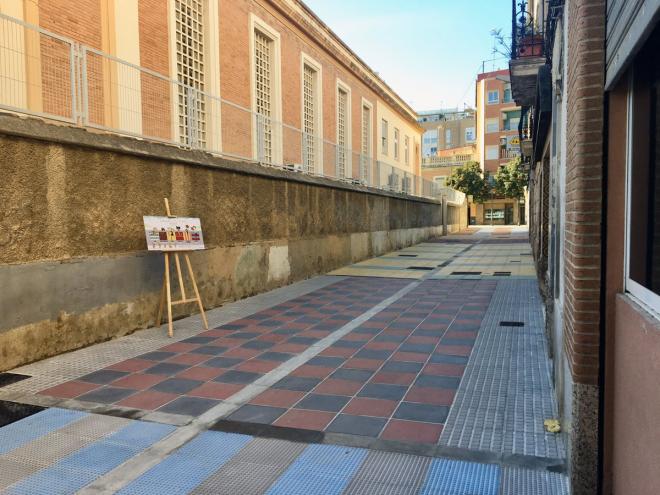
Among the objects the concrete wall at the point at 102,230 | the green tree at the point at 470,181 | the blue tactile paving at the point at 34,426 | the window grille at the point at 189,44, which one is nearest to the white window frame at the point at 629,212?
the blue tactile paving at the point at 34,426

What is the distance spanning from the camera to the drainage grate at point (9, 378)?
470 cm

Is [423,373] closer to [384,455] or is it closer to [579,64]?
[384,455]

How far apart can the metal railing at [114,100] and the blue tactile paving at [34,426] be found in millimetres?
3153

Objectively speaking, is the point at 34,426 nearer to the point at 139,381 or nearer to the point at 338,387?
the point at 139,381

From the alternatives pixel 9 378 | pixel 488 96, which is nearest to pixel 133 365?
pixel 9 378

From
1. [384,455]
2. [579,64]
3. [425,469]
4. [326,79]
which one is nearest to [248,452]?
[384,455]

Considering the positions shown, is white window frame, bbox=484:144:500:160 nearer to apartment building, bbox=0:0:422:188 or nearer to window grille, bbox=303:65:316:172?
apartment building, bbox=0:0:422:188

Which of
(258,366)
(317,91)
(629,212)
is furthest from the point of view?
(317,91)

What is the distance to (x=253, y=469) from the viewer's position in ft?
10.2

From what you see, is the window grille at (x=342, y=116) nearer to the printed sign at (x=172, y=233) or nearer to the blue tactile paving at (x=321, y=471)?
the printed sign at (x=172, y=233)

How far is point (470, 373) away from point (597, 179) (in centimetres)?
281

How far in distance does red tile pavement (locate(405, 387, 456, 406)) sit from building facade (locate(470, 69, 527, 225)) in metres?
53.1

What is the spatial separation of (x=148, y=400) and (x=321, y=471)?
1879 millimetres

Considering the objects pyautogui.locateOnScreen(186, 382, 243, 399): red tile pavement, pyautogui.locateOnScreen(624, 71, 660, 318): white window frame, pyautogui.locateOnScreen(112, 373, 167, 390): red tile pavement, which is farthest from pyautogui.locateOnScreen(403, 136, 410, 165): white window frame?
pyautogui.locateOnScreen(624, 71, 660, 318): white window frame
